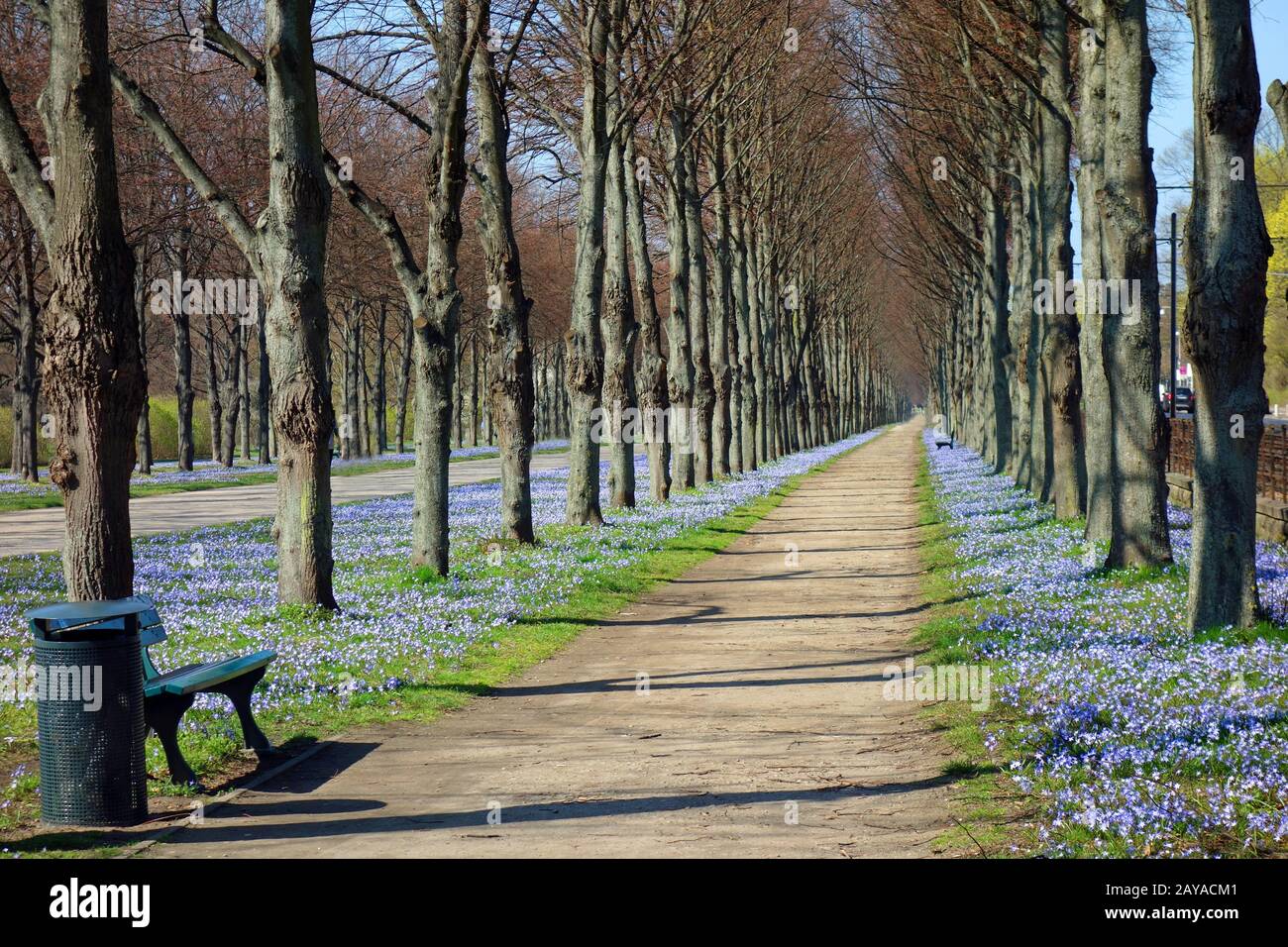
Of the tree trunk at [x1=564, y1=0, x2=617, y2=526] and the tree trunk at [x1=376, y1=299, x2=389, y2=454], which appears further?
the tree trunk at [x1=376, y1=299, x2=389, y2=454]

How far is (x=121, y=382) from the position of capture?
9.95 m

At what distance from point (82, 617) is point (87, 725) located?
23.1 inches

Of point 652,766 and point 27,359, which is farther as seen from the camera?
point 27,359

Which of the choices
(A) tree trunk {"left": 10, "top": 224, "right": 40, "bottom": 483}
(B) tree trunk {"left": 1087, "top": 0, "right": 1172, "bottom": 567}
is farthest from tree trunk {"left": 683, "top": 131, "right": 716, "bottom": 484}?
(B) tree trunk {"left": 1087, "top": 0, "right": 1172, "bottom": 567}

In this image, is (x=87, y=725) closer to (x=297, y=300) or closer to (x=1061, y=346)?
(x=297, y=300)

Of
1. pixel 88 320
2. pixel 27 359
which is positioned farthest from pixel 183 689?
pixel 27 359

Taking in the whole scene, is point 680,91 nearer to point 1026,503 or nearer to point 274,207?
point 1026,503

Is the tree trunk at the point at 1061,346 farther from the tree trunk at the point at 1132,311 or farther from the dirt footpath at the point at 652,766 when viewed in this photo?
the dirt footpath at the point at 652,766

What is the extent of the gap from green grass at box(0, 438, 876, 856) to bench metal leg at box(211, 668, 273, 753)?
143 millimetres

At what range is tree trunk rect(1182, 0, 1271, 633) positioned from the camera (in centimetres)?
1016

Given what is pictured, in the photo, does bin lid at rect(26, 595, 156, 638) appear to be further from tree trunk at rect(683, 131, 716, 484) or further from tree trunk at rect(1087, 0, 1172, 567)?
tree trunk at rect(683, 131, 716, 484)

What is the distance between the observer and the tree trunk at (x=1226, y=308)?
33.3ft

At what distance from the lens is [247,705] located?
8.47m
